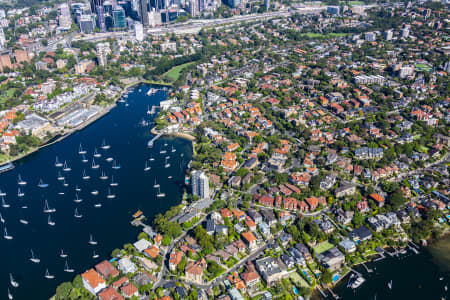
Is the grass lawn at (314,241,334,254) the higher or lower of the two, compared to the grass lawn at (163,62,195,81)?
lower

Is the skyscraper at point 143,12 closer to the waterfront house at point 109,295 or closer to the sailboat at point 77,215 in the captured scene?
the sailboat at point 77,215

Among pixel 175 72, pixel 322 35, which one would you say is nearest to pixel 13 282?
pixel 175 72

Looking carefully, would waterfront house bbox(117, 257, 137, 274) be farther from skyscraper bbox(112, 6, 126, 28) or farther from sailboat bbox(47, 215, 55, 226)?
skyscraper bbox(112, 6, 126, 28)

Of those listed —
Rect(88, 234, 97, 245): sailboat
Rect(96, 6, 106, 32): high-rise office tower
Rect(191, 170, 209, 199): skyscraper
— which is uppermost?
Rect(96, 6, 106, 32): high-rise office tower

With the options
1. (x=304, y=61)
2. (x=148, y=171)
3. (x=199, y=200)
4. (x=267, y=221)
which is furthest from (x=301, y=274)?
(x=304, y=61)

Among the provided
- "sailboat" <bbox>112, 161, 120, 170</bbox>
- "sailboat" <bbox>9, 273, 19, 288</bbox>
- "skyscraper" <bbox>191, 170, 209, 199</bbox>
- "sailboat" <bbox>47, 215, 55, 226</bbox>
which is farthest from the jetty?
"sailboat" <bbox>9, 273, 19, 288</bbox>

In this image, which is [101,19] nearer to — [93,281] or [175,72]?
[175,72]
